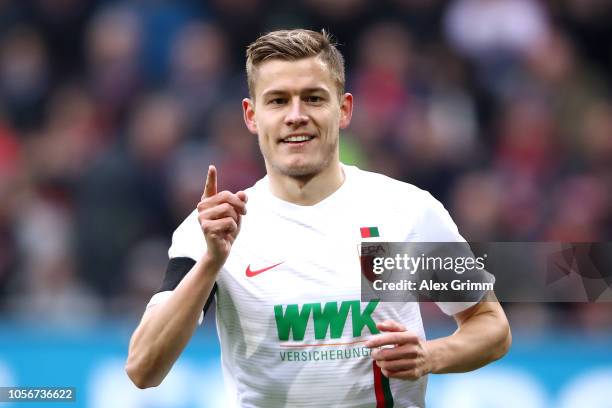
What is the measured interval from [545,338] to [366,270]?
3559mm

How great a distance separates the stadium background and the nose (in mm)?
3330

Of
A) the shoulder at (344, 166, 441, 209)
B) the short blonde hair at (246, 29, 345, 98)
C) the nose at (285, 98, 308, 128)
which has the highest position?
the short blonde hair at (246, 29, 345, 98)

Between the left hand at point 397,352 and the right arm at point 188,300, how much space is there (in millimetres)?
620

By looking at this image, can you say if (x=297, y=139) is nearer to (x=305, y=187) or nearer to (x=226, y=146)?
(x=305, y=187)

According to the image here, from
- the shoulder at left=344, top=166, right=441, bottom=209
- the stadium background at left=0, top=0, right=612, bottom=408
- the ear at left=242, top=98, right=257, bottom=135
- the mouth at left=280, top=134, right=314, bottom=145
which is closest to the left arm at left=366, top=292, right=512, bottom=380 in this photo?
the shoulder at left=344, top=166, right=441, bottom=209

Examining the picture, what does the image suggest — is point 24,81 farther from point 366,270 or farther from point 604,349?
point 366,270

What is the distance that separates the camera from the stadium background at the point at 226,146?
768 centimetres

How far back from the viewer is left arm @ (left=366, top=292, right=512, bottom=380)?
157 inches

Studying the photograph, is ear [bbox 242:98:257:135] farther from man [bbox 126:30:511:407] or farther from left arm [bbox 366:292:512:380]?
left arm [bbox 366:292:512:380]

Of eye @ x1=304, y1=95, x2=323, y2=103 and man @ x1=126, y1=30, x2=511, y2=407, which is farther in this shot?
eye @ x1=304, y1=95, x2=323, y2=103

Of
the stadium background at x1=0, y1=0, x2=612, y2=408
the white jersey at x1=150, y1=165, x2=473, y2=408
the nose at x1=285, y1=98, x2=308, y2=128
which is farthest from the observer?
the stadium background at x1=0, y1=0, x2=612, y2=408

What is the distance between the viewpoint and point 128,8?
35.0 ft

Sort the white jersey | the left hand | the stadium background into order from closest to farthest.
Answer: the left hand → the white jersey → the stadium background

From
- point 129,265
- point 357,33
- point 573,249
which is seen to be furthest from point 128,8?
point 573,249
